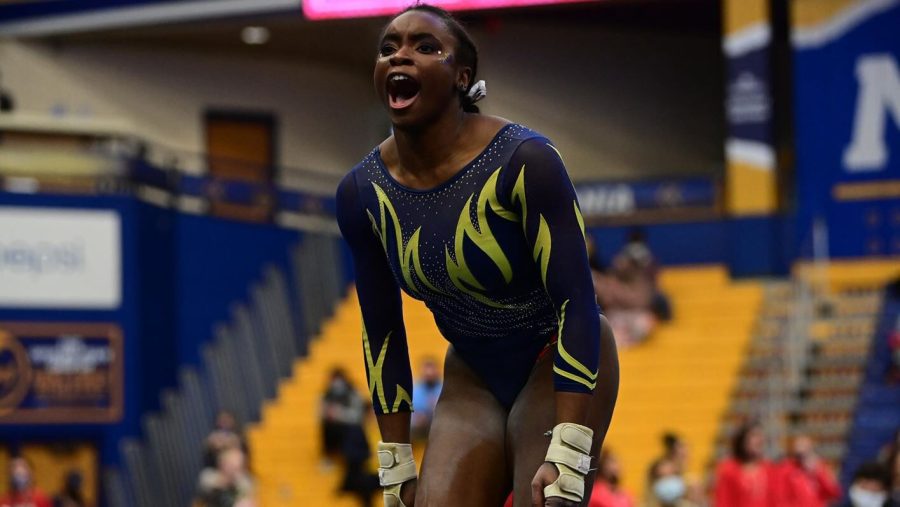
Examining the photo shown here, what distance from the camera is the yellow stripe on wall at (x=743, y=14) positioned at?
2175 centimetres

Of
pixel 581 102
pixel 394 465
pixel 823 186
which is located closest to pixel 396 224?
pixel 394 465

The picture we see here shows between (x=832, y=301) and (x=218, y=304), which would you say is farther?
(x=218, y=304)

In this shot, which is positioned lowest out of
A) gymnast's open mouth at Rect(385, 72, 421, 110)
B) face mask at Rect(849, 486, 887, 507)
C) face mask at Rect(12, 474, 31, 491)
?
face mask at Rect(12, 474, 31, 491)

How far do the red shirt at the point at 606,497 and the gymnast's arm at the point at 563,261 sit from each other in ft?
22.4

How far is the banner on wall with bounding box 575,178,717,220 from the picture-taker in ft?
74.3

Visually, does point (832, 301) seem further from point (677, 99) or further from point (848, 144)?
point (677, 99)

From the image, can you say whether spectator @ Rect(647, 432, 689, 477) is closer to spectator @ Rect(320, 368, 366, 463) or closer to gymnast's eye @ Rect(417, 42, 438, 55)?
spectator @ Rect(320, 368, 366, 463)

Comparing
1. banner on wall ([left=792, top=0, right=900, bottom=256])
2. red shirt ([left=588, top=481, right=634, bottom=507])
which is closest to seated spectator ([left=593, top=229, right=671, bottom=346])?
banner on wall ([left=792, top=0, right=900, bottom=256])

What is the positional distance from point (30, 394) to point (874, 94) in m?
10.9

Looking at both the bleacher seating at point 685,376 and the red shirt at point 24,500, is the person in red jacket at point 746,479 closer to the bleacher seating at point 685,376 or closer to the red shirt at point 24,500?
the bleacher seating at point 685,376

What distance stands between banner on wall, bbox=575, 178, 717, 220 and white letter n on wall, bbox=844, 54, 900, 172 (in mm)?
1870

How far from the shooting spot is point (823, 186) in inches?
855

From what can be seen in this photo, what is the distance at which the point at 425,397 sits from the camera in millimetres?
17734

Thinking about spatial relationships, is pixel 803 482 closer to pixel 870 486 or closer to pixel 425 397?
pixel 870 486
